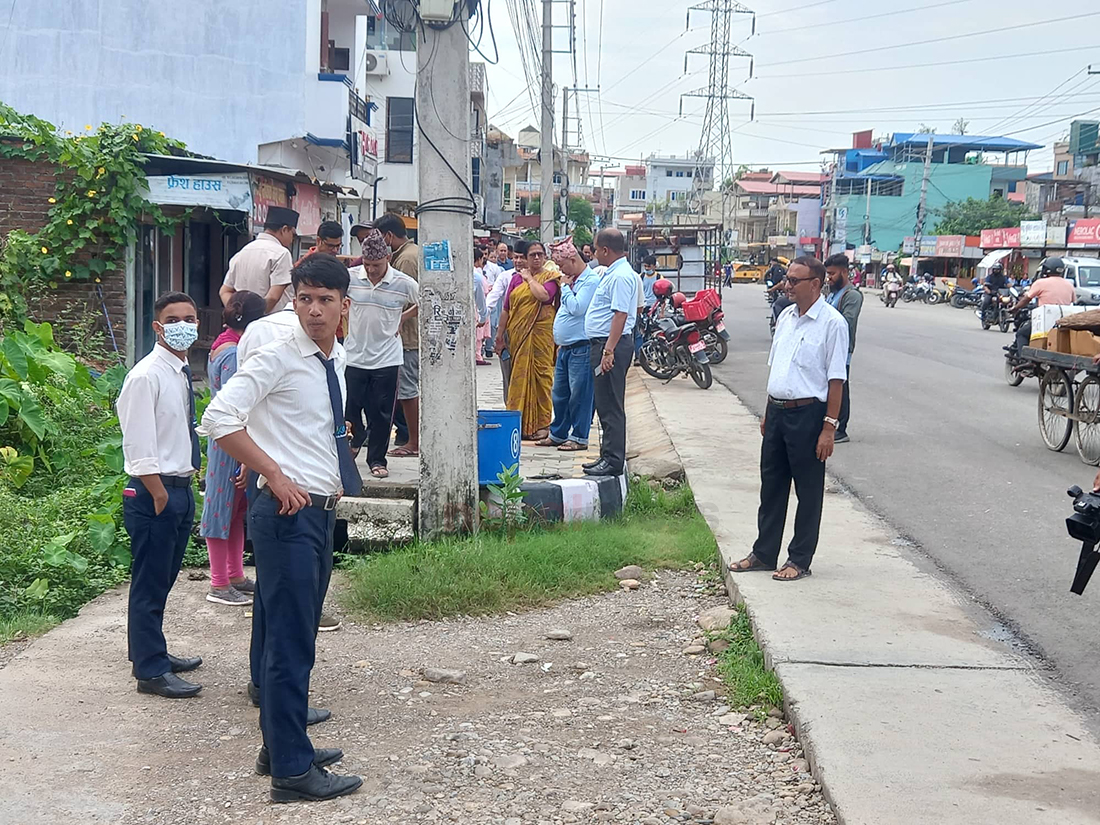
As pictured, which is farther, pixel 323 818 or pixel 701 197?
pixel 701 197

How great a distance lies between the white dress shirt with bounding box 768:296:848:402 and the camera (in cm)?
611

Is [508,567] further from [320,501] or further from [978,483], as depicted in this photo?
[978,483]

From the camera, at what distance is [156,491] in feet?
15.7

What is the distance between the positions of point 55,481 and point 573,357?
4156mm

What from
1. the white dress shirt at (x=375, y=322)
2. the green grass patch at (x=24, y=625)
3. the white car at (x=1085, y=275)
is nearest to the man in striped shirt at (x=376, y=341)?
the white dress shirt at (x=375, y=322)

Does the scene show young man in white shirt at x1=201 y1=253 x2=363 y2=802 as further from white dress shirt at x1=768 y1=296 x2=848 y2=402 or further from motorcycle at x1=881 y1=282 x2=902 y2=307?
motorcycle at x1=881 y1=282 x2=902 y2=307

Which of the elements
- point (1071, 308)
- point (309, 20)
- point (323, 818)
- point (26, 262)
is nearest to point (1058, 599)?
point (323, 818)

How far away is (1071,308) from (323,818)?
12044mm

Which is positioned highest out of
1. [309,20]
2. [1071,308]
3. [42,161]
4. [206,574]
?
[309,20]

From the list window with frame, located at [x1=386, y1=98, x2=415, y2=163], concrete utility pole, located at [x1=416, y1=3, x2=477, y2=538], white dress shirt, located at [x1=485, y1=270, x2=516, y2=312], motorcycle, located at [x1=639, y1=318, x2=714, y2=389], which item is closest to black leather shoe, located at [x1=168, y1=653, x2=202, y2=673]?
concrete utility pole, located at [x1=416, y1=3, x2=477, y2=538]

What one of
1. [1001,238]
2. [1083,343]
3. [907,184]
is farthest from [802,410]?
[907,184]

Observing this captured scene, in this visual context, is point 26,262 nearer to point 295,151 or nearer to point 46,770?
point 46,770

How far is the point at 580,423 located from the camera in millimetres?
9891

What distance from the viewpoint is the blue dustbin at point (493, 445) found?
7.28 metres
